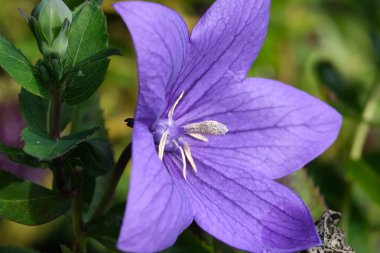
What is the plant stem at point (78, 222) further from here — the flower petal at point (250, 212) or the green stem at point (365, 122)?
the green stem at point (365, 122)

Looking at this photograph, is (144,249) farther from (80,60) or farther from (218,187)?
(80,60)

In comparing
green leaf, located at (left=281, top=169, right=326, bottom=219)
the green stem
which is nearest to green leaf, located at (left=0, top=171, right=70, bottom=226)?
green leaf, located at (left=281, top=169, right=326, bottom=219)

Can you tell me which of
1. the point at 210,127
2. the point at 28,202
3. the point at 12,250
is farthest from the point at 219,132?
the point at 12,250

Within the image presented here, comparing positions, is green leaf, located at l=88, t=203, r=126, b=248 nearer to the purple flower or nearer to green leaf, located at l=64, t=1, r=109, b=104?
the purple flower

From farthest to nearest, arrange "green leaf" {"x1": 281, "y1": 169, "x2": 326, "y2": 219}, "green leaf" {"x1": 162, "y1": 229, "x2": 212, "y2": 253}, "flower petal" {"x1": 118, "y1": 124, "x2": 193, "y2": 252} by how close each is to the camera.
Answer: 1. "green leaf" {"x1": 281, "y1": 169, "x2": 326, "y2": 219}
2. "green leaf" {"x1": 162, "y1": 229, "x2": 212, "y2": 253}
3. "flower petal" {"x1": 118, "y1": 124, "x2": 193, "y2": 252}

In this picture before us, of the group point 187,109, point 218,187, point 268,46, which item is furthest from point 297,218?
point 268,46

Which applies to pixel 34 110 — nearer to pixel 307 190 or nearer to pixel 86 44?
pixel 86 44

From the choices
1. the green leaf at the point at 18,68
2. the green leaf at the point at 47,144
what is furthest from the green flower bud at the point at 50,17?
the green leaf at the point at 47,144
